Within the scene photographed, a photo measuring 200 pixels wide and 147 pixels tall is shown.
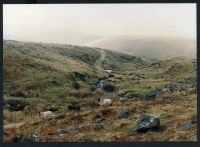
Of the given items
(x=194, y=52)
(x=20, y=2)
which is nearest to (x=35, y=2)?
(x=20, y=2)

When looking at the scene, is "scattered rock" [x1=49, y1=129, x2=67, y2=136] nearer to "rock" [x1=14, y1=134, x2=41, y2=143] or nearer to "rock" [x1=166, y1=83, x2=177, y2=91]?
"rock" [x1=14, y1=134, x2=41, y2=143]

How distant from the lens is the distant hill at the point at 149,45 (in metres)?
13.0

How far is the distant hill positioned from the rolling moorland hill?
149 millimetres

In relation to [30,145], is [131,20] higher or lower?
higher

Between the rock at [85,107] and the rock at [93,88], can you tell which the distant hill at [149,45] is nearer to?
the rock at [93,88]

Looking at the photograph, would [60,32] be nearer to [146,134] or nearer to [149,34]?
[149,34]

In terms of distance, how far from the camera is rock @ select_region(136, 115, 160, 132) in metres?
12.6

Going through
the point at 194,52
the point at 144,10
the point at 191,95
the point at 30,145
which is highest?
the point at 144,10

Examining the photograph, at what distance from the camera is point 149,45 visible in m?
13.2

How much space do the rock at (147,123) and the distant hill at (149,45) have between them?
1502mm

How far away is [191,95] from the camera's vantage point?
1280 cm

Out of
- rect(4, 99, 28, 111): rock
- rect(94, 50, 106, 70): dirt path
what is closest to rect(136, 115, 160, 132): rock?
rect(94, 50, 106, 70): dirt path

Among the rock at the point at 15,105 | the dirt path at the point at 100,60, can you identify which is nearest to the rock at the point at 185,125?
the dirt path at the point at 100,60

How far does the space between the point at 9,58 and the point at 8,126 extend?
1594 millimetres
